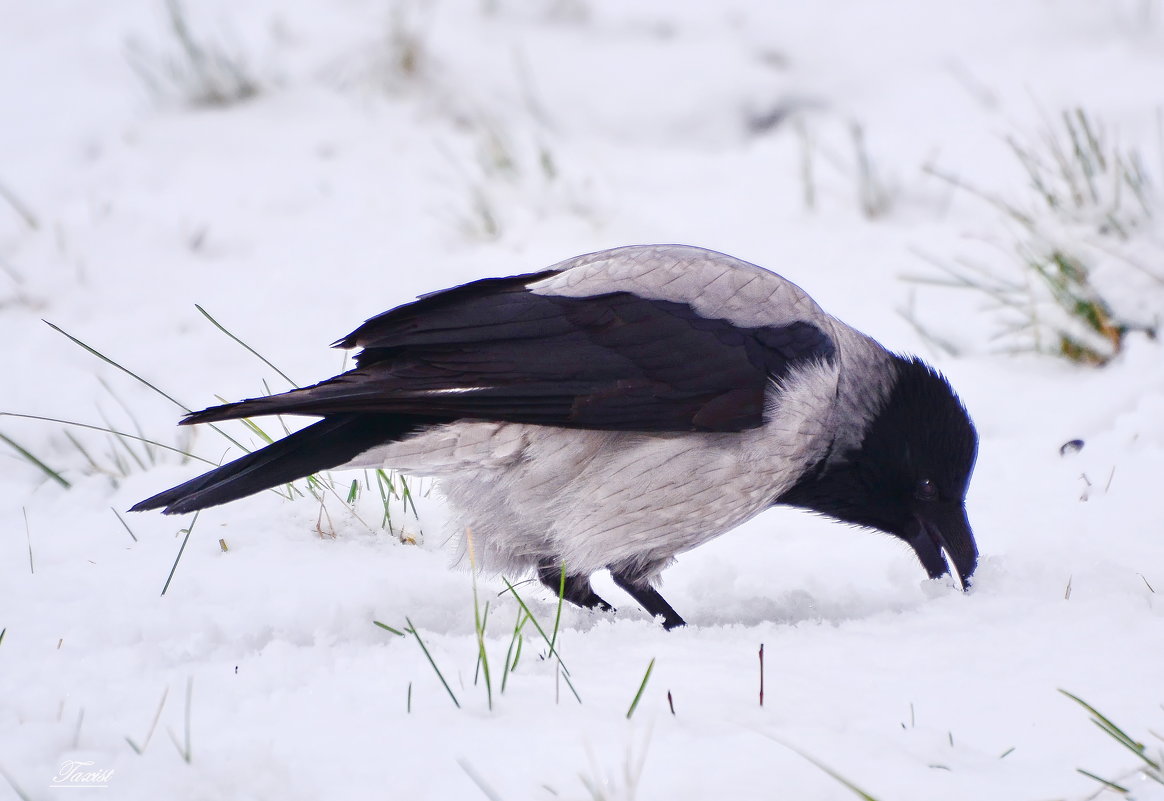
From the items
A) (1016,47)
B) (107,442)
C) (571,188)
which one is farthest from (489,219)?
(1016,47)

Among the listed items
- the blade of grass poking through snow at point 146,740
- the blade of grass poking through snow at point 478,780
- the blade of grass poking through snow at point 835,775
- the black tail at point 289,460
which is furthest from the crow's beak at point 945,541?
the blade of grass poking through snow at point 146,740

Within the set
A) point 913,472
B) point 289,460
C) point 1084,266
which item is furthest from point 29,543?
point 1084,266

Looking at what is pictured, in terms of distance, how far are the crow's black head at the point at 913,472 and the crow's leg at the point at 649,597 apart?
51 cm

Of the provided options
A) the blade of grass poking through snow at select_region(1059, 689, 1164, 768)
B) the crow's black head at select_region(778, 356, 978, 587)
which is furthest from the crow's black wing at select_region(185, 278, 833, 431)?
the blade of grass poking through snow at select_region(1059, 689, 1164, 768)

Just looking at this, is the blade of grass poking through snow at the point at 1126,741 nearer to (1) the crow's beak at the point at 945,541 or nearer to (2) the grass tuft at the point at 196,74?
(1) the crow's beak at the point at 945,541

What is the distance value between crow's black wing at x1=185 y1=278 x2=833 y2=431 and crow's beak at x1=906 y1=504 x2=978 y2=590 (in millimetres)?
691

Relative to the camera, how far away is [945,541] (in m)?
3.21

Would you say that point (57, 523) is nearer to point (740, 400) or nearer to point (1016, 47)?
point (740, 400)

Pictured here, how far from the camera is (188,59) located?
659 centimetres

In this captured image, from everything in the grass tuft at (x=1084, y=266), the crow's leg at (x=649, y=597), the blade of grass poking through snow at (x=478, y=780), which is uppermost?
the grass tuft at (x=1084, y=266)

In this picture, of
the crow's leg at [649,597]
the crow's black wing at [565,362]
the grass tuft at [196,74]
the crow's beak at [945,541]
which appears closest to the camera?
the crow's black wing at [565,362]

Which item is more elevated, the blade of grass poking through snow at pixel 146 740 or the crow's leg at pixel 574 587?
the crow's leg at pixel 574 587

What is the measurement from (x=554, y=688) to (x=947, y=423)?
167 cm

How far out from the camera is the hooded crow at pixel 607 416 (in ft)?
9.27
